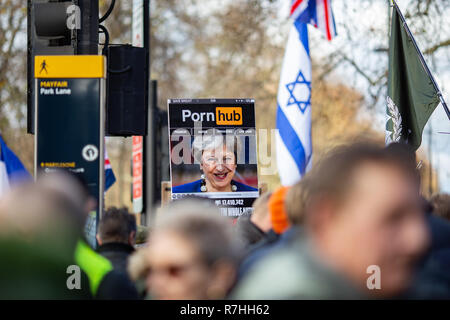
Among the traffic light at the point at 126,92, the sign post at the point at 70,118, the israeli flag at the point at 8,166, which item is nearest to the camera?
the sign post at the point at 70,118

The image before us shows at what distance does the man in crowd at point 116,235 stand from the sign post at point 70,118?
0.45 metres

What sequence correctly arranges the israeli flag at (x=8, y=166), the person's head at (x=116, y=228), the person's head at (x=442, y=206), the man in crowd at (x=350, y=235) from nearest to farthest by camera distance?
the man in crowd at (x=350, y=235) → the person's head at (x=116, y=228) → the person's head at (x=442, y=206) → the israeli flag at (x=8, y=166)

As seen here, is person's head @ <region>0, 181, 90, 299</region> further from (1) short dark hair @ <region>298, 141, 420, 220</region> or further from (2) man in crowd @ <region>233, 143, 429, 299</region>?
(1) short dark hair @ <region>298, 141, 420, 220</region>

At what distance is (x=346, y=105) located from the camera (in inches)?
956

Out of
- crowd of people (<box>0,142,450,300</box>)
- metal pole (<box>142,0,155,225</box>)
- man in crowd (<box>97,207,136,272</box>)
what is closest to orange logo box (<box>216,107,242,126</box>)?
man in crowd (<box>97,207,136,272</box>)

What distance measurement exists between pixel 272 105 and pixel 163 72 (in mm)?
5274

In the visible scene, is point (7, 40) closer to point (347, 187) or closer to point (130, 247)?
point (130, 247)

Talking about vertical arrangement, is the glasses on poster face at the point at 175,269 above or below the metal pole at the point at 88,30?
below

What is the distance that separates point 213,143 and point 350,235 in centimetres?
647

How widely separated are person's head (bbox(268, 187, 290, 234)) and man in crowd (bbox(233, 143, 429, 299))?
1.70 m

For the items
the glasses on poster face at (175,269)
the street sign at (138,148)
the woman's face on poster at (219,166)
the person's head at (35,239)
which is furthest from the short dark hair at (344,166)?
the street sign at (138,148)

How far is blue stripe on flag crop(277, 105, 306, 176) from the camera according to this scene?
905 centimetres

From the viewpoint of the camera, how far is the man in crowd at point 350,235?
2.41 meters

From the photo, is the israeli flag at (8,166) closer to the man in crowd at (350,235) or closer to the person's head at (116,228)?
the person's head at (116,228)
